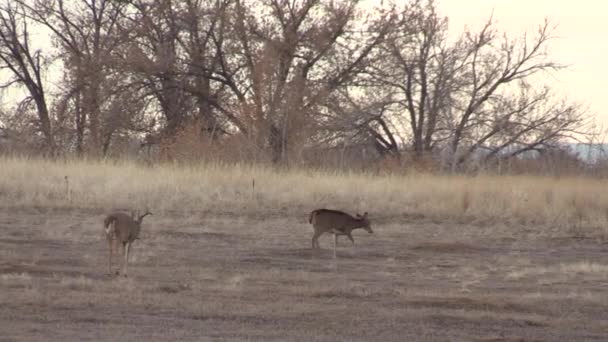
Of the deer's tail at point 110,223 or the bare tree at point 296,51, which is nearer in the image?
the deer's tail at point 110,223

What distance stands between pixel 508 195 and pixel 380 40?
Answer: 559 inches

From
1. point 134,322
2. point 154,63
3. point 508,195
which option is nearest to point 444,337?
point 134,322

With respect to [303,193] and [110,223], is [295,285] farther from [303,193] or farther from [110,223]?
[303,193]

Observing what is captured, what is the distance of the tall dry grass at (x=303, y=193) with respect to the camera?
952 inches

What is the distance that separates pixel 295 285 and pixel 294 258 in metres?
3.46

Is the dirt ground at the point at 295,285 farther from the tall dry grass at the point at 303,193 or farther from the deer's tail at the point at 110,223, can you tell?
the tall dry grass at the point at 303,193

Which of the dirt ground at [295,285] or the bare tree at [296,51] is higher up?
the bare tree at [296,51]

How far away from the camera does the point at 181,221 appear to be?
22.6 m

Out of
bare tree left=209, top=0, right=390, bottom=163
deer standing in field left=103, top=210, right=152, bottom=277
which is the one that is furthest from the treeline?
deer standing in field left=103, top=210, right=152, bottom=277

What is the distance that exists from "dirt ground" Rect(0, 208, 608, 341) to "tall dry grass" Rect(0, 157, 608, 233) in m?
1.97

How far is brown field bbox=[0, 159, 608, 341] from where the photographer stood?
36.3 feet

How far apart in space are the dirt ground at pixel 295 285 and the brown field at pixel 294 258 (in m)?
0.04

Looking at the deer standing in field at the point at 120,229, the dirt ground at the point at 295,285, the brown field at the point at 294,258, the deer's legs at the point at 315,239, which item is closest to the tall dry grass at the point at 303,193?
the brown field at the point at 294,258

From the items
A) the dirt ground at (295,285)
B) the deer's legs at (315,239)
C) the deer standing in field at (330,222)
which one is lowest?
the dirt ground at (295,285)
